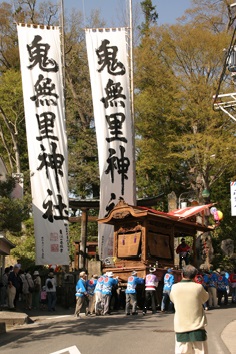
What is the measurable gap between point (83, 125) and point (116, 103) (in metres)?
17.8

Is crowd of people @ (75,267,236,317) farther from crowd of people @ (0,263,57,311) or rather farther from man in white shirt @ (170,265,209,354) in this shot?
man in white shirt @ (170,265,209,354)

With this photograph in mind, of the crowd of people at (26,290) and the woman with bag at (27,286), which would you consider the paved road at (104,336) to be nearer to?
the crowd of people at (26,290)

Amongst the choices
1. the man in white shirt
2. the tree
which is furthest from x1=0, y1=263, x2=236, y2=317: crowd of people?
the man in white shirt

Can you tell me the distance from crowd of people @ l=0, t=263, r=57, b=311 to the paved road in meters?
3.63

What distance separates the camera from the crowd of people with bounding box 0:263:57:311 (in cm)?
2364

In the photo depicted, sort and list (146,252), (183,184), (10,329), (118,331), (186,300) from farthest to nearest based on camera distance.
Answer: (183,184) < (146,252) < (10,329) < (118,331) < (186,300)

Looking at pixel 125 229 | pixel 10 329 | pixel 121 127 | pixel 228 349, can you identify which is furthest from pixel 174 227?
pixel 228 349

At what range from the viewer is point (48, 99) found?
82.5ft

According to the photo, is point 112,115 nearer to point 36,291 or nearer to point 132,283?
point 132,283

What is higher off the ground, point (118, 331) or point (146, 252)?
point (146, 252)

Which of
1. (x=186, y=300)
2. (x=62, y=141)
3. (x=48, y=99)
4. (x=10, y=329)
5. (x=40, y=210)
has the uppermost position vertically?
(x=48, y=99)

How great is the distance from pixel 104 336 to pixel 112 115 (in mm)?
13067

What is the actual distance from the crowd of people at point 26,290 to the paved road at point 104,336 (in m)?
3.63

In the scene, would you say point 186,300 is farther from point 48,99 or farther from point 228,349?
point 48,99
